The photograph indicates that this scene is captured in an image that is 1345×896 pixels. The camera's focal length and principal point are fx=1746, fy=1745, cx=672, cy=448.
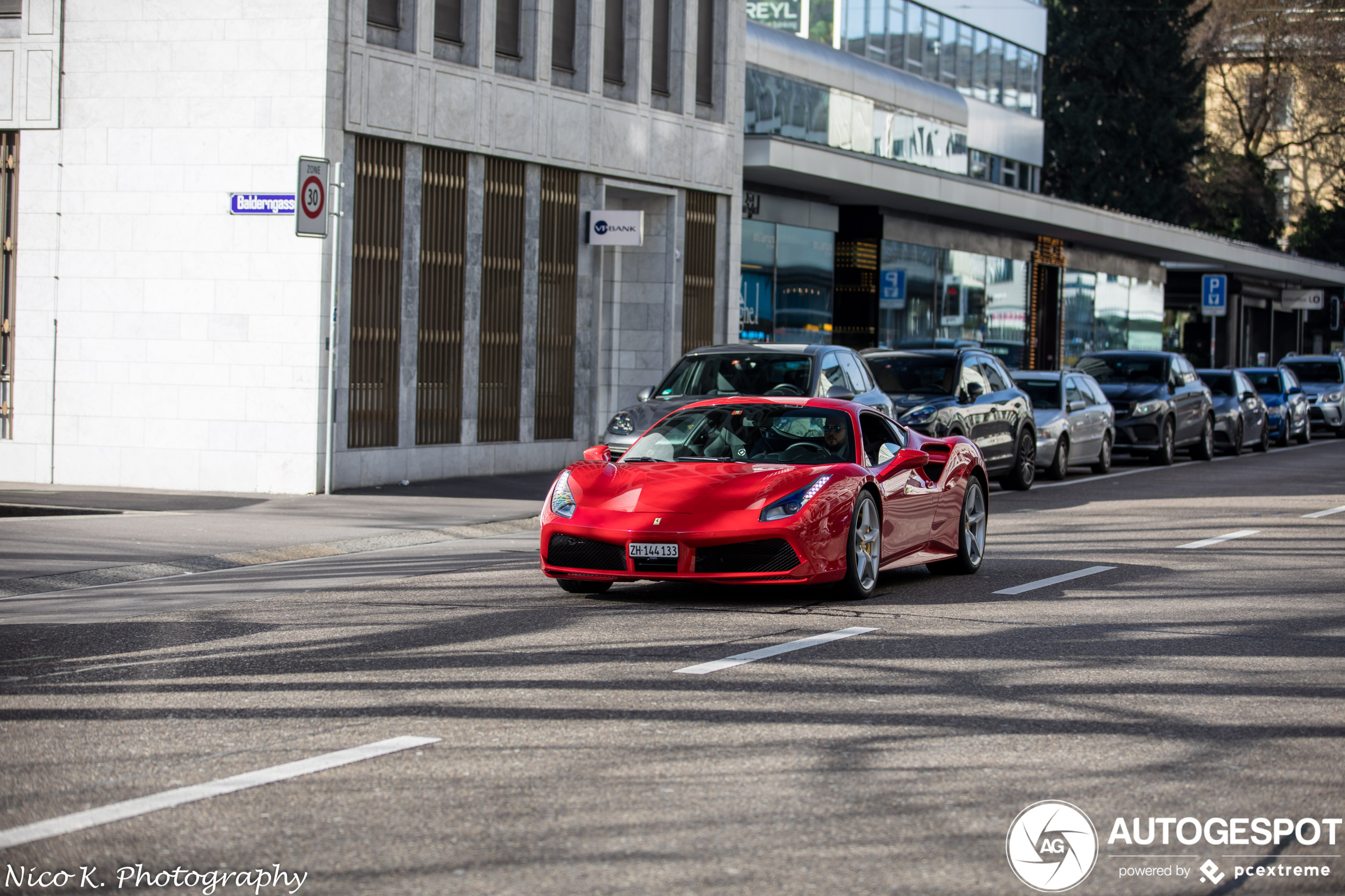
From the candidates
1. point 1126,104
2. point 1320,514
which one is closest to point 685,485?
point 1320,514

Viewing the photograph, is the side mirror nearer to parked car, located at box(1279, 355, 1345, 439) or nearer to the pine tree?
parked car, located at box(1279, 355, 1345, 439)

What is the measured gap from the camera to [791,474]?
10.7m

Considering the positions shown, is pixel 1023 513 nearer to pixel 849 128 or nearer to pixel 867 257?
pixel 867 257

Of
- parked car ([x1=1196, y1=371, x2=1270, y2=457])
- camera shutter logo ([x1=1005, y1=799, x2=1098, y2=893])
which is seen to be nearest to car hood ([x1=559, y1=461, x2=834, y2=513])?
camera shutter logo ([x1=1005, y1=799, x2=1098, y2=893])

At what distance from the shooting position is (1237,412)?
31.6 meters

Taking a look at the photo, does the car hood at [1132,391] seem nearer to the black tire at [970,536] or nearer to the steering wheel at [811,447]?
the black tire at [970,536]

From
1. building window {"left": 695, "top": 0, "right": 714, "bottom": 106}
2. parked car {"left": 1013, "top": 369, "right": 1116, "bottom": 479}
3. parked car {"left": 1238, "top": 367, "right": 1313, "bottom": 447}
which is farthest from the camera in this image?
parked car {"left": 1238, "top": 367, "right": 1313, "bottom": 447}

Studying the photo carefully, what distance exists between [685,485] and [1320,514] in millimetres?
10383

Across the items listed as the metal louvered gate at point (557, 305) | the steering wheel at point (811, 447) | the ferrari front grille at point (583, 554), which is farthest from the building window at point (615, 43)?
the ferrari front grille at point (583, 554)

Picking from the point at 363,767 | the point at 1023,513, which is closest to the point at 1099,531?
the point at 1023,513

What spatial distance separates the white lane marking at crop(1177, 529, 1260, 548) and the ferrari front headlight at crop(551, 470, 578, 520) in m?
6.20

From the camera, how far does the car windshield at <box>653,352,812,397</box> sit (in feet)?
58.6

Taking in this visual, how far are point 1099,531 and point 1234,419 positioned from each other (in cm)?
1666

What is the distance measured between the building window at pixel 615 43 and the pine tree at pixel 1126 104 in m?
43.1
